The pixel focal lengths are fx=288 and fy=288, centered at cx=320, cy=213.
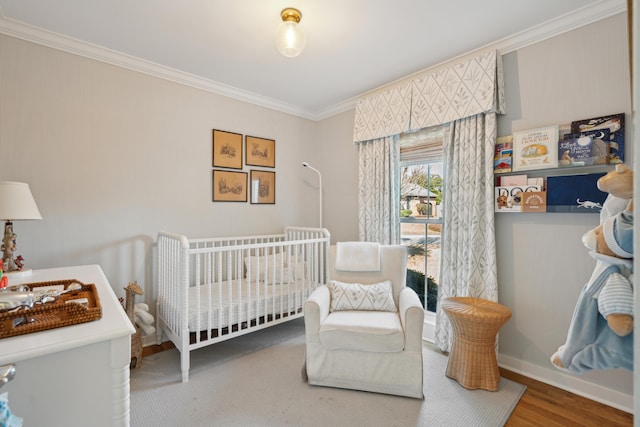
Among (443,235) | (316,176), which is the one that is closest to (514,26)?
(443,235)

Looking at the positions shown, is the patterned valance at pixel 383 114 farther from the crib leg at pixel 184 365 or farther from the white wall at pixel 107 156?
the crib leg at pixel 184 365

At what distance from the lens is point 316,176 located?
3.83 metres

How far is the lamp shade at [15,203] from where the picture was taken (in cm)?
164

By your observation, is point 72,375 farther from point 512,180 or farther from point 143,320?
point 512,180

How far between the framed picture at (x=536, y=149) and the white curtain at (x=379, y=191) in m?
1.04

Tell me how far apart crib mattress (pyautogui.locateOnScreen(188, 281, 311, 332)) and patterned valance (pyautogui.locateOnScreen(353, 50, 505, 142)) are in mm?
1792

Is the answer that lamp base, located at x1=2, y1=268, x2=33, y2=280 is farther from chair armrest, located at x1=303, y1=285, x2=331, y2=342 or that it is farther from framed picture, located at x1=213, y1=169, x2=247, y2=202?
chair armrest, located at x1=303, y1=285, x2=331, y2=342

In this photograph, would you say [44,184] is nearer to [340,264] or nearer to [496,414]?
[340,264]

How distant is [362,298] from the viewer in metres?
2.23

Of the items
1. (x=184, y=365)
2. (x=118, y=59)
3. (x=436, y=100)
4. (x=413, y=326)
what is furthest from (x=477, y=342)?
(x=118, y=59)

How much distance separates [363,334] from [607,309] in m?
1.34

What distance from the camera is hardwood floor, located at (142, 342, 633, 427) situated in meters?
1.66

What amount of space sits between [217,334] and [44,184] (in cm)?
172

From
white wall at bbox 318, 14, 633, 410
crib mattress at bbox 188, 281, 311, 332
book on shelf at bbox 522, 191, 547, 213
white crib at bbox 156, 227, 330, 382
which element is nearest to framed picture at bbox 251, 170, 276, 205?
white crib at bbox 156, 227, 330, 382
